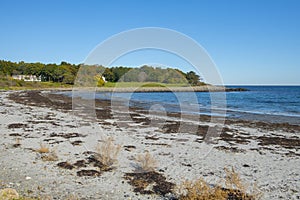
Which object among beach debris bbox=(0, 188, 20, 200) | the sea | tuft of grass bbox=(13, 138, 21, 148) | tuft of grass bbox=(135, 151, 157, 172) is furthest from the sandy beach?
the sea

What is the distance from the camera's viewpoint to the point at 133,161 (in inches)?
377

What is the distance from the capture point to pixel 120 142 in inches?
501

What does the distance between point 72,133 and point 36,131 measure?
203 cm

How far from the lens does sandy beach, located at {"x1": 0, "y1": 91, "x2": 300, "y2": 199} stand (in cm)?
695

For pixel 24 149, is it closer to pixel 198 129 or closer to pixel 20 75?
pixel 198 129

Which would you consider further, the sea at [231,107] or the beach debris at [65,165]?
the sea at [231,107]

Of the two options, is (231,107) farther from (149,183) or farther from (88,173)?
(88,173)

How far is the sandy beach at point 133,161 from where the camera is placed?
6.95m

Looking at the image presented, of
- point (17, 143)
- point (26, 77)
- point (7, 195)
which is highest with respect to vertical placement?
point (26, 77)

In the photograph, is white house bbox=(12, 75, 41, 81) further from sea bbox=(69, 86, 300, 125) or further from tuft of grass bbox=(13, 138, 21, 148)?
tuft of grass bbox=(13, 138, 21, 148)

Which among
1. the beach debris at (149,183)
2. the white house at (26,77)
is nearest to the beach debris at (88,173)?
the beach debris at (149,183)

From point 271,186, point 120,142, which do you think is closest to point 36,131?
point 120,142

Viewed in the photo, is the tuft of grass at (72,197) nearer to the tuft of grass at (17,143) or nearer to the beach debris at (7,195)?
the beach debris at (7,195)

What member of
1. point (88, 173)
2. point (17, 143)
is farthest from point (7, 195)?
point (17, 143)
